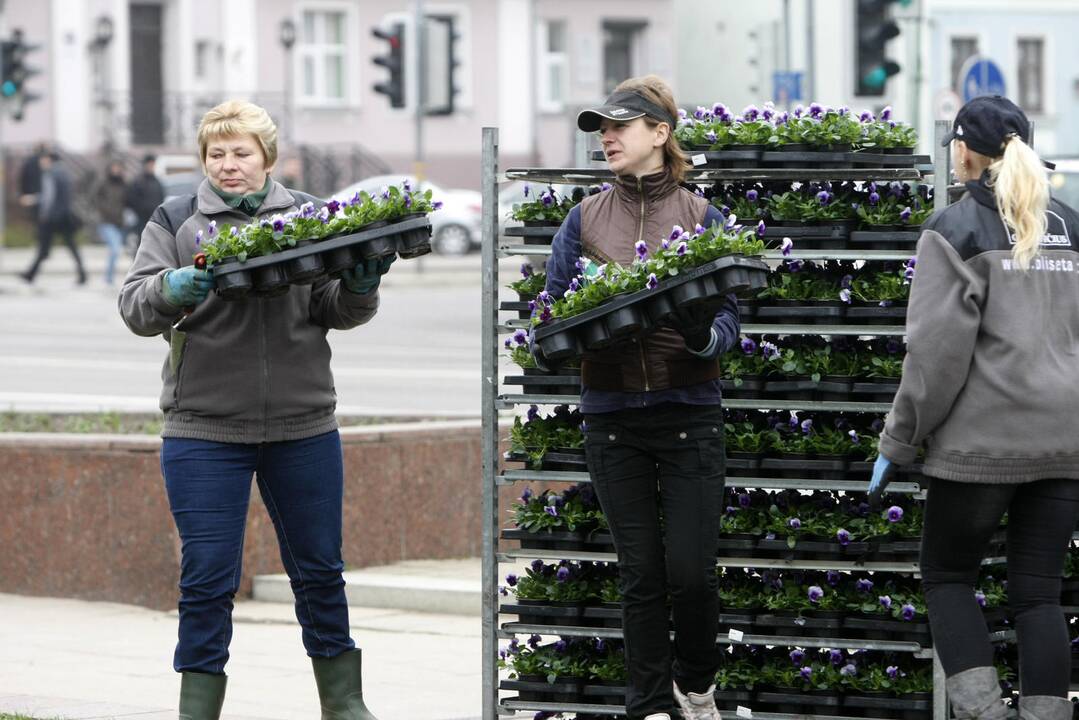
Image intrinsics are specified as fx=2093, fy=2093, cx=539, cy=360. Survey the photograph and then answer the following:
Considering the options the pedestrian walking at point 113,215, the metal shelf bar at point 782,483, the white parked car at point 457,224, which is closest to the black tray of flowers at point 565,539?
the metal shelf bar at point 782,483

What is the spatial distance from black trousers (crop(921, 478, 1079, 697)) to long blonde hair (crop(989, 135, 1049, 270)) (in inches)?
24.4

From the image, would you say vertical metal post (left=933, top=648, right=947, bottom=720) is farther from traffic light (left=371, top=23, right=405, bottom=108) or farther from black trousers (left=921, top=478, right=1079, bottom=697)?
traffic light (left=371, top=23, right=405, bottom=108)

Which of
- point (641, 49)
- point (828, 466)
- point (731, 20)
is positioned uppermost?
point (641, 49)

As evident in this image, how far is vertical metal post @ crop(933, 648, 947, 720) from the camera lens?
6035mm

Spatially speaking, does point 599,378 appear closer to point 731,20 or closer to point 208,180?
point 208,180

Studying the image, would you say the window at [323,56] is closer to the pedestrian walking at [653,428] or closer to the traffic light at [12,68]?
the traffic light at [12,68]

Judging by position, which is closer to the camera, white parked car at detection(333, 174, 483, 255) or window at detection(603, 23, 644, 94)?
white parked car at detection(333, 174, 483, 255)

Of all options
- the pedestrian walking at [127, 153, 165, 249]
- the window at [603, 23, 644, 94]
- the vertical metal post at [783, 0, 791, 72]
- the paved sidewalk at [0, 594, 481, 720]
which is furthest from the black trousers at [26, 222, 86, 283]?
the window at [603, 23, 644, 94]

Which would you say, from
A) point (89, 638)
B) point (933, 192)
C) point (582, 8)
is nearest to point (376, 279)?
point (933, 192)

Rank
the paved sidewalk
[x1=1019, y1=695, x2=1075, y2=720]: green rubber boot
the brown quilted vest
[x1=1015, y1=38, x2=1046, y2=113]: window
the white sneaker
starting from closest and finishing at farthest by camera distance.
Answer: [x1=1019, y1=695, x2=1075, y2=720]: green rubber boot, the brown quilted vest, the white sneaker, the paved sidewalk, [x1=1015, y1=38, x2=1046, y2=113]: window

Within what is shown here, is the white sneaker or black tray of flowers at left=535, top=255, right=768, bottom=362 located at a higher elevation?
black tray of flowers at left=535, top=255, right=768, bottom=362

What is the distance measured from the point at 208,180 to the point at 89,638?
125 inches

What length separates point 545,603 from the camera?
6.40 m

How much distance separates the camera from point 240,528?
6.14m
